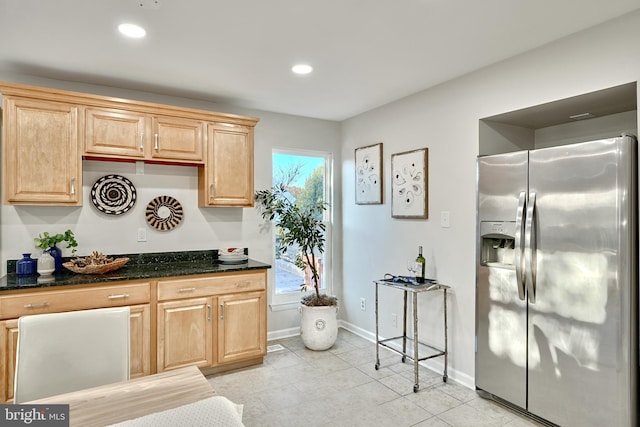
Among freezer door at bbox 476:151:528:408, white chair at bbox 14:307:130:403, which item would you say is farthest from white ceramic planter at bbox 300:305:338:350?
white chair at bbox 14:307:130:403

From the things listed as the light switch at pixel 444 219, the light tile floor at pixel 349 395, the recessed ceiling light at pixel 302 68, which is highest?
the recessed ceiling light at pixel 302 68

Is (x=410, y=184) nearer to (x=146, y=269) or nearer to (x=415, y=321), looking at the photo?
(x=415, y=321)

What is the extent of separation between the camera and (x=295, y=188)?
433 centimetres

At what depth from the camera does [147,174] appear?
3.50 meters

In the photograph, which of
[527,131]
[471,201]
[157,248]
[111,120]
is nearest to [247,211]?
[157,248]

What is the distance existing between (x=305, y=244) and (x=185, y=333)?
144 centimetres

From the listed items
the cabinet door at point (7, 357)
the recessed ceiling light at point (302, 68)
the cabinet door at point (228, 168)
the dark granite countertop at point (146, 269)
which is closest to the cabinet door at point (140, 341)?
the dark granite countertop at point (146, 269)

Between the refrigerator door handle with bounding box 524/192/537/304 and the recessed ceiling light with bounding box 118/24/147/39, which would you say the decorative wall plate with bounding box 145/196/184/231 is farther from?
the refrigerator door handle with bounding box 524/192/537/304

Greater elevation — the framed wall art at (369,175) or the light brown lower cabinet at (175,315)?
the framed wall art at (369,175)

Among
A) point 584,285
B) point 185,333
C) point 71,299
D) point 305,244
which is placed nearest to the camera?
point 584,285

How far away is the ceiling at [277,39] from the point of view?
6.72 ft

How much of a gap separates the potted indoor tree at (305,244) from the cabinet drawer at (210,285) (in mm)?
611

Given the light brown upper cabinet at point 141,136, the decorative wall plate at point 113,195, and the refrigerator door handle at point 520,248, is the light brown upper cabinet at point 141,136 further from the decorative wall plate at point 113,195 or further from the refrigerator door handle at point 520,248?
the refrigerator door handle at point 520,248
